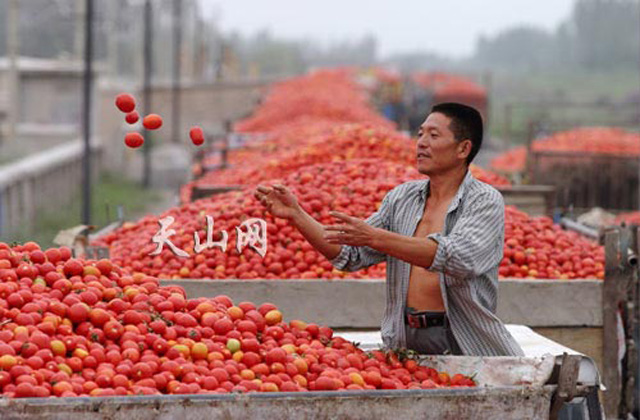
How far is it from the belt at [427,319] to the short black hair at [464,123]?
2.26 ft

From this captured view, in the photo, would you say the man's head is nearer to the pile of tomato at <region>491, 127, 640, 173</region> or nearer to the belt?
the belt

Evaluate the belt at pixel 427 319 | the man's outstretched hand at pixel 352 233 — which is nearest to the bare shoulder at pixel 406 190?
the belt at pixel 427 319

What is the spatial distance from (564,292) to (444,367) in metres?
2.19

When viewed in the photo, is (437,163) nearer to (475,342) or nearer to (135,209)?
(475,342)

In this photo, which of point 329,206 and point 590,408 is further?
point 329,206

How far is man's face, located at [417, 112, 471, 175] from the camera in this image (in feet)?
15.4

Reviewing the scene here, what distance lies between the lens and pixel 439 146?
4695 millimetres

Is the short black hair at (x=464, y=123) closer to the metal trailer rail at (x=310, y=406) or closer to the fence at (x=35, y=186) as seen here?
the metal trailer rail at (x=310, y=406)

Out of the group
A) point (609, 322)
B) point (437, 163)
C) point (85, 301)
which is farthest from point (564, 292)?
point (85, 301)

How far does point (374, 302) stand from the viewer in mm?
6543

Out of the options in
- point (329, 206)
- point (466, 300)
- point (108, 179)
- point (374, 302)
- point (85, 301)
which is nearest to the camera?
point (85, 301)

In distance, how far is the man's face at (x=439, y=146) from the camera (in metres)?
4.69

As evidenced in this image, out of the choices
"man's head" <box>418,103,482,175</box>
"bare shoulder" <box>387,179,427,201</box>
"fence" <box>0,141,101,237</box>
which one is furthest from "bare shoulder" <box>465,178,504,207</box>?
"fence" <box>0,141,101,237</box>

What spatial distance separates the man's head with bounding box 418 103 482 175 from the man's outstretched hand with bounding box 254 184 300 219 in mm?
555
